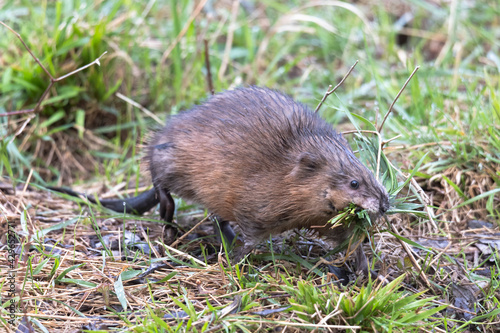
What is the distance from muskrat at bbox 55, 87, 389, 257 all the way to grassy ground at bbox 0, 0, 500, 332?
0.80ft

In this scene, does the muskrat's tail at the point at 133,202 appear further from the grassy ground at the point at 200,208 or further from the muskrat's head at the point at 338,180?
the muskrat's head at the point at 338,180

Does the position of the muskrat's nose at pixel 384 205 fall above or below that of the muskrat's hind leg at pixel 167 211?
above

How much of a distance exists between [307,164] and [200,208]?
131 centimetres

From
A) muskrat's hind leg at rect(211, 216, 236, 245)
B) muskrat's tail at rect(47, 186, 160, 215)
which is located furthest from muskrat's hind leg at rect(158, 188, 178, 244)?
muskrat's hind leg at rect(211, 216, 236, 245)

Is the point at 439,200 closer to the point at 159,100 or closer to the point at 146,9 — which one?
the point at 159,100

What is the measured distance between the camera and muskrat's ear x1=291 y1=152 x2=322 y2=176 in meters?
3.50

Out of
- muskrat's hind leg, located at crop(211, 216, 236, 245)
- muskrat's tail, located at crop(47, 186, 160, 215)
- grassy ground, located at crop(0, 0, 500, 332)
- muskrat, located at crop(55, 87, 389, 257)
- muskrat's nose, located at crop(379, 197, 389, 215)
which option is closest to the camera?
grassy ground, located at crop(0, 0, 500, 332)

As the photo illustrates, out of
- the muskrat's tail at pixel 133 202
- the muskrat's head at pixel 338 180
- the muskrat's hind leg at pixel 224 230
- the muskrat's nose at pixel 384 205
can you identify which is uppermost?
the muskrat's head at pixel 338 180

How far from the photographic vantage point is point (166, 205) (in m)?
4.20

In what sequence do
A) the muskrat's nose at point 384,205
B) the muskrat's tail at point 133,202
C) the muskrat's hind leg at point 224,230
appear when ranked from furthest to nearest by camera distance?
the muskrat's tail at point 133,202
the muskrat's hind leg at point 224,230
the muskrat's nose at point 384,205

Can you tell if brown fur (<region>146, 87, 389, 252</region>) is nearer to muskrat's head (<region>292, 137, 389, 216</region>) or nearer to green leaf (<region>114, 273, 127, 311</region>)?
muskrat's head (<region>292, 137, 389, 216</region>)

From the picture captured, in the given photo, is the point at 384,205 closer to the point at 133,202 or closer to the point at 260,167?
the point at 260,167

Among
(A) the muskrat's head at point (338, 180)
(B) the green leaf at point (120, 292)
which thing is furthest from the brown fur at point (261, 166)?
(B) the green leaf at point (120, 292)

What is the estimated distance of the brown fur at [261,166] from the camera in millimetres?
3451
